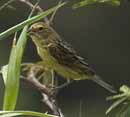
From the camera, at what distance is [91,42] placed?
8.57 feet

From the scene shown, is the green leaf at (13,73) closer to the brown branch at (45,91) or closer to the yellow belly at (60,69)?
the brown branch at (45,91)

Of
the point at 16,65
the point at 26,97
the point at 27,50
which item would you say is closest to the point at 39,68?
the point at 16,65

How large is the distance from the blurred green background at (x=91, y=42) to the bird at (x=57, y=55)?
47 cm

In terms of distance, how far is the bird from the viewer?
163 cm

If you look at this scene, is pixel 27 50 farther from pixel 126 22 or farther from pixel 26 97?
pixel 126 22

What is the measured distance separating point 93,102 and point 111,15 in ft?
1.75

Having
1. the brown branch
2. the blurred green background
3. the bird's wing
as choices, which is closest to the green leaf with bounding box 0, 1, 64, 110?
the brown branch

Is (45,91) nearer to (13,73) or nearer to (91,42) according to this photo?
(13,73)

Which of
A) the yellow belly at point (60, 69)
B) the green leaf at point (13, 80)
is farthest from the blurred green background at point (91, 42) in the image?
the green leaf at point (13, 80)

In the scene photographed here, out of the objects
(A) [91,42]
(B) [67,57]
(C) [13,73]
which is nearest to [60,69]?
(B) [67,57]

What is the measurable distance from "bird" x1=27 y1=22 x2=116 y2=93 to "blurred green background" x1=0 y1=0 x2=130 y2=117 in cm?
47

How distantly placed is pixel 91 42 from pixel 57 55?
81 centimetres

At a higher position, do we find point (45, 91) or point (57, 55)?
point (57, 55)

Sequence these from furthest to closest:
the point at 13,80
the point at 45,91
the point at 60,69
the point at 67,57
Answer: the point at 67,57 → the point at 60,69 → the point at 45,91 → the point at 13,80
